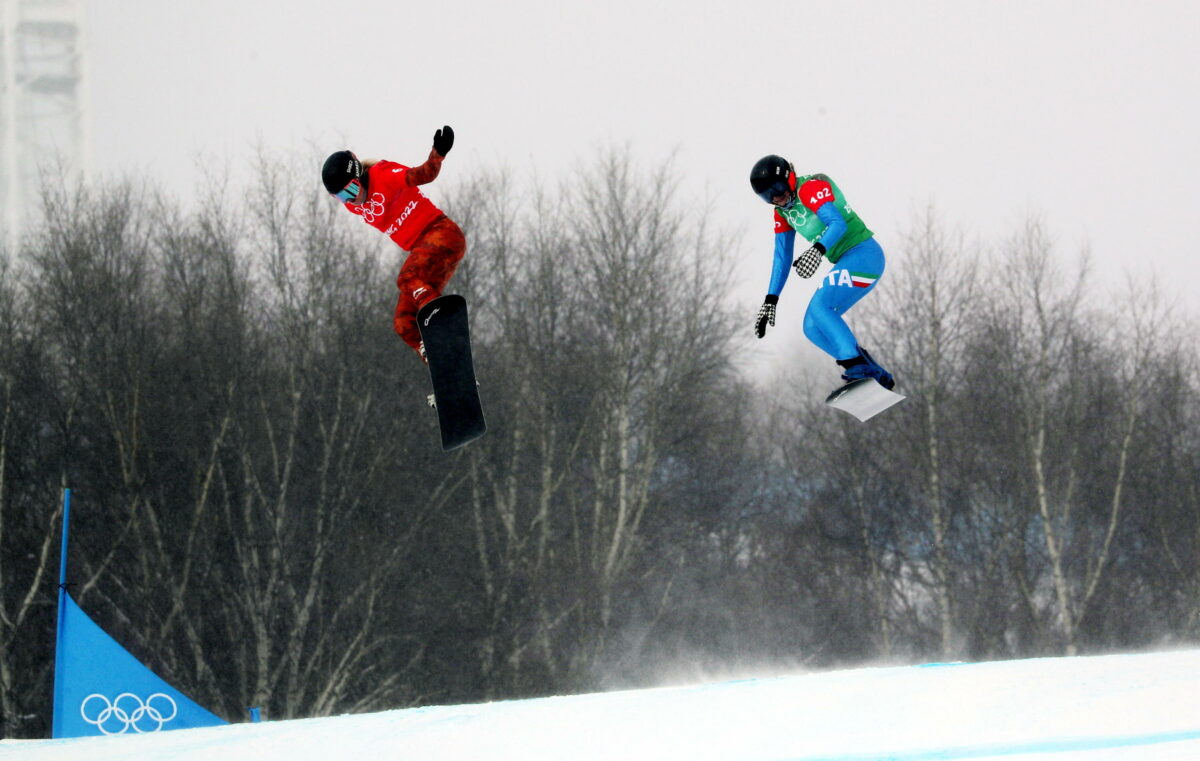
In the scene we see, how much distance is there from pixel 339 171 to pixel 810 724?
420cm

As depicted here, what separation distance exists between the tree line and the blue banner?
7.74 metres

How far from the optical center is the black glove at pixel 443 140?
650cm

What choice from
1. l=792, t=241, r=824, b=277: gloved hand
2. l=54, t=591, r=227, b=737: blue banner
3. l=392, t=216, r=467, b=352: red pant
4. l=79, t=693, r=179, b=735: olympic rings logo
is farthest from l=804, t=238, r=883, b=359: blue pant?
Result: l=79, t=693, r=179, b=735: olympic rings logo

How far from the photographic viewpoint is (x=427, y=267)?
23.6ft

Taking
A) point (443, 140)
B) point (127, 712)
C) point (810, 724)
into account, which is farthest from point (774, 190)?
point (127, 712)

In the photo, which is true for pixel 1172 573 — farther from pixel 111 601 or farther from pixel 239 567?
pixel 111 601

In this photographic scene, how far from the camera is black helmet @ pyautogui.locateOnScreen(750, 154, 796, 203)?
706 cm

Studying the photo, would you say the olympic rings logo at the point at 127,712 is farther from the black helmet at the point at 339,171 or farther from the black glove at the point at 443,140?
the black glove at the point at 443,140

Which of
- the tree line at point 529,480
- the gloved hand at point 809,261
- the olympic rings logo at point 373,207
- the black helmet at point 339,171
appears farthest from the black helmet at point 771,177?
the tree line at point 529,480

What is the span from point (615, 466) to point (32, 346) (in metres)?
12.0

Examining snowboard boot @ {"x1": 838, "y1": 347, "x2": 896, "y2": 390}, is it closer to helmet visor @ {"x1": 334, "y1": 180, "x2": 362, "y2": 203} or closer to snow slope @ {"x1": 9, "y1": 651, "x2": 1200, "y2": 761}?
snow slope @ {"x1": 9, "y1": 651, "x2": 1200, "y2": 761}

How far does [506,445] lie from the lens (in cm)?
2497

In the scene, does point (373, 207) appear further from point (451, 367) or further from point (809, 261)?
point (809, 261)

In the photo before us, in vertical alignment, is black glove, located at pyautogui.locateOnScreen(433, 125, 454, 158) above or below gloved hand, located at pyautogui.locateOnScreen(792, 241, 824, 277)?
above
